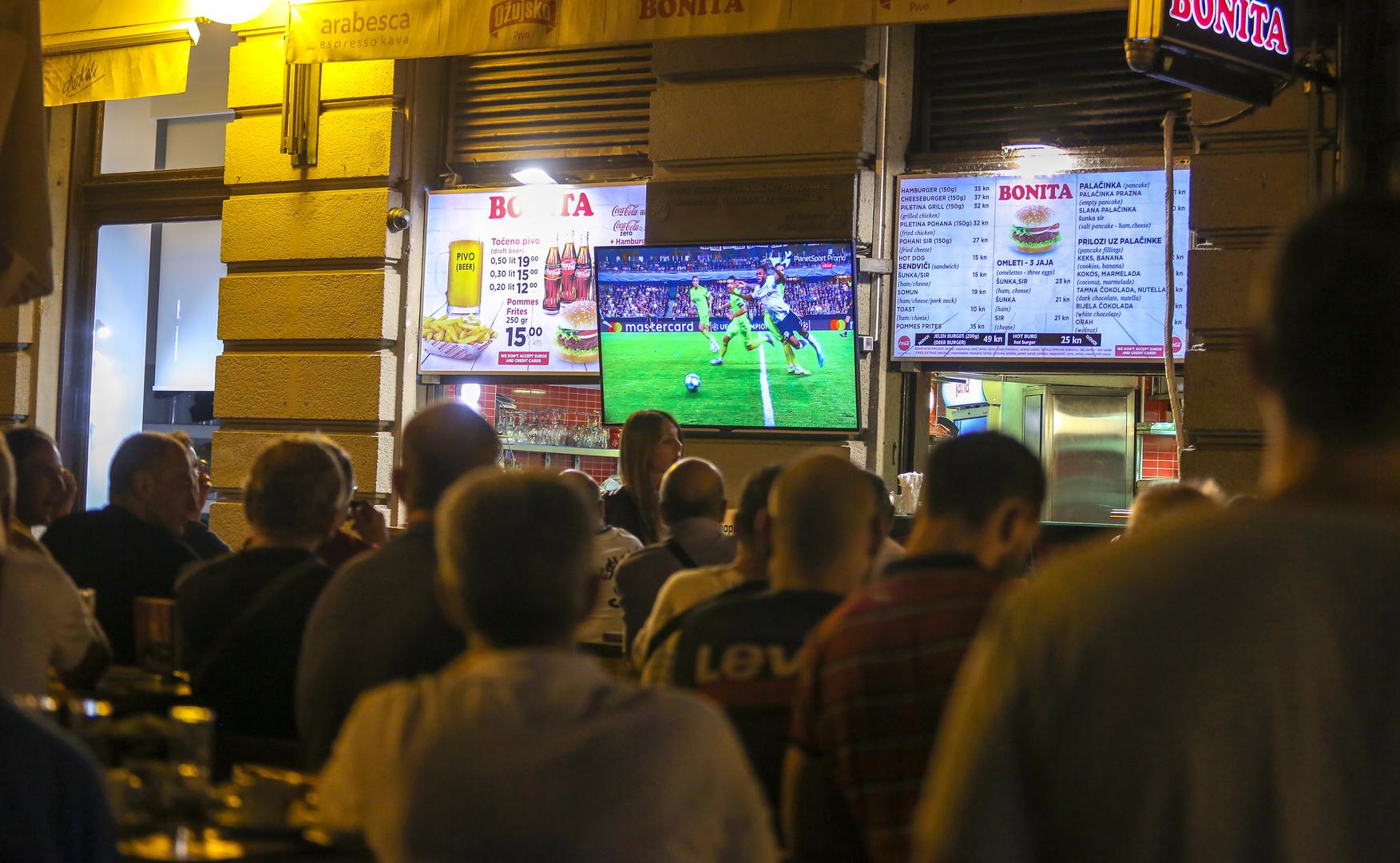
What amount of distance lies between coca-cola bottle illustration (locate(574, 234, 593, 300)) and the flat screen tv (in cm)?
44

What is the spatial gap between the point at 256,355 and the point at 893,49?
4394mm

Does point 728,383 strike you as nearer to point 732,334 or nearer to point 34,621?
point 732,334

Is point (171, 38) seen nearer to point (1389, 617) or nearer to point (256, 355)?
point (256, 355)

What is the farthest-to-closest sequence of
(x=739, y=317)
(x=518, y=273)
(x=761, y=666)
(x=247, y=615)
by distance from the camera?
1. (x=518, y=273)
2. (x=739, y=317)
3. (x=247, y=615)
4. (x=761, y=666)

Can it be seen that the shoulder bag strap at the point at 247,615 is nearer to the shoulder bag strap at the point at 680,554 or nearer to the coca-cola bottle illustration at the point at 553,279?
the shoulder bag strap at the point at 680,554

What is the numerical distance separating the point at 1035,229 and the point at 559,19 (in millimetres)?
2693

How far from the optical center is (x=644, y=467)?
7070 millimetres

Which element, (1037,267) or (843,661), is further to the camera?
(1037,267)

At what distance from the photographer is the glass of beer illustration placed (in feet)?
30.4

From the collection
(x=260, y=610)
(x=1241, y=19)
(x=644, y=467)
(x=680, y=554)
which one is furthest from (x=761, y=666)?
(x=1241, y=19)

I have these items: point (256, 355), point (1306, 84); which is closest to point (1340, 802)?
point (1306, 84)

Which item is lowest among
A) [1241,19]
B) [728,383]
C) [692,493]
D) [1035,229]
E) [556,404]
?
[692,493]

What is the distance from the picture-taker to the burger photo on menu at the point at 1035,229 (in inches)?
309

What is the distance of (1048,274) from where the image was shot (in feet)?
25.7
